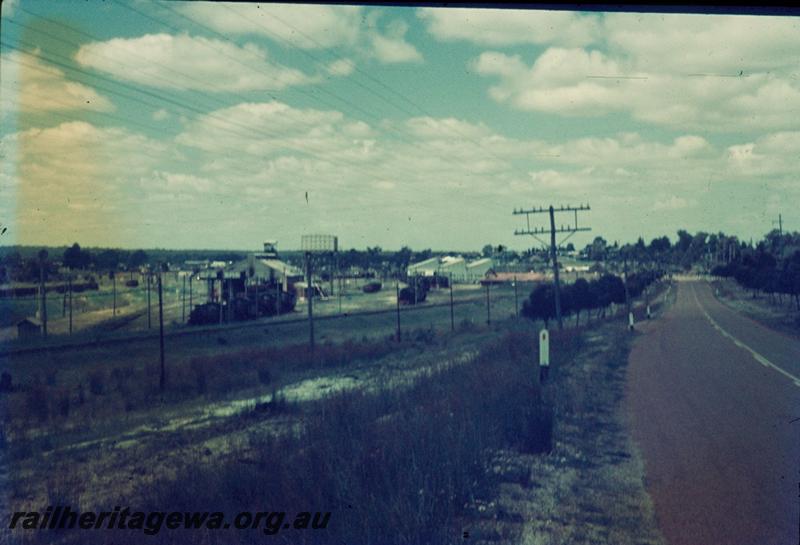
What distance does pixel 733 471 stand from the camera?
7.49m

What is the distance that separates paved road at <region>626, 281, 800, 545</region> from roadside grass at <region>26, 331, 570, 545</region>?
5.74ft

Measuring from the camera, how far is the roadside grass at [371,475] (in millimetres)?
5797

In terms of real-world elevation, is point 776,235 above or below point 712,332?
above

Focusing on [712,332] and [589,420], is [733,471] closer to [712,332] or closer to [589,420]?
[589,420]

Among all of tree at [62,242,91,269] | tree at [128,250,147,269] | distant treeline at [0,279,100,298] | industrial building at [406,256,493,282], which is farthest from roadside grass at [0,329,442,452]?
industrial building at [406,256,493,282]

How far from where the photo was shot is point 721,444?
870cm

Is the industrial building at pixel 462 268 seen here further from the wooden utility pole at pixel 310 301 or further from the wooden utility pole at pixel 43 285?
the wooden utility pole at pixel 43 285

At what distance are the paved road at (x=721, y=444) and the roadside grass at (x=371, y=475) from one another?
1750 millimetres

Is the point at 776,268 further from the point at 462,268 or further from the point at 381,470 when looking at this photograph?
Answer: the point at 462,268

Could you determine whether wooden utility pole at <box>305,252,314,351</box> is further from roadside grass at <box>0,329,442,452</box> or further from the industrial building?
the industrial building

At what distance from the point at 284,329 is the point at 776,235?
4590 centimetres

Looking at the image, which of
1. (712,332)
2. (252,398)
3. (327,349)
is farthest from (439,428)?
(712,332)

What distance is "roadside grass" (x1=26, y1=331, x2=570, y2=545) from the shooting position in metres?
5.80

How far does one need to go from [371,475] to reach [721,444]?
491 cm
